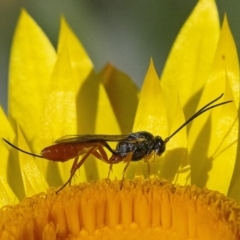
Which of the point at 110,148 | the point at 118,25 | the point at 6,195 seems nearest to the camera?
the point at 110,148

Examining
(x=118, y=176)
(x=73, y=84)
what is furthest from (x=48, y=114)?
(x=118, y=176)

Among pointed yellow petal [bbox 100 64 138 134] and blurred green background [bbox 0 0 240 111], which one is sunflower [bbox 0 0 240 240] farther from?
blurred green background [bbox 0 0 240 111]

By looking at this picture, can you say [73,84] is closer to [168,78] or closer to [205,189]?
[168,78]

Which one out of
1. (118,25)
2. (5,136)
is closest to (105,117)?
(5,136)

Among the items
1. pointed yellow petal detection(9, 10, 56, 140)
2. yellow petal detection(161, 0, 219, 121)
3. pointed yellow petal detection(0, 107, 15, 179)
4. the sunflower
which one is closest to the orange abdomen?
the sunflower

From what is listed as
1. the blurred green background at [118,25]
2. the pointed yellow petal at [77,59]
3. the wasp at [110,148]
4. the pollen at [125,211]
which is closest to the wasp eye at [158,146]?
the wasp at [110,148]

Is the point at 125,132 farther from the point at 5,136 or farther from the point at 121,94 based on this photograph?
the point at 5,136

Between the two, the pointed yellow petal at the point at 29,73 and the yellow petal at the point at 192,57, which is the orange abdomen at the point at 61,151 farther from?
the yellow petal at the point at 192,57

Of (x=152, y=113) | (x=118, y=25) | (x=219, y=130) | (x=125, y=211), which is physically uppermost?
(x=118, y=25)
